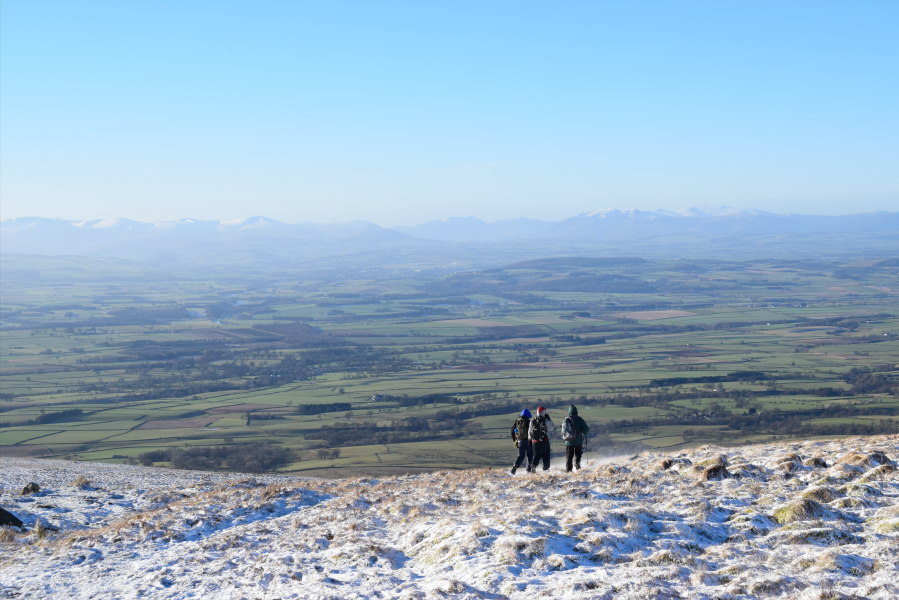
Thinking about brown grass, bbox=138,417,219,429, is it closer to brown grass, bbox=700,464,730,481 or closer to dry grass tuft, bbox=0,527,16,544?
dry grass tuft, bbox=0,527,16,544

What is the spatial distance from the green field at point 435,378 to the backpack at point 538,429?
13.0 meters

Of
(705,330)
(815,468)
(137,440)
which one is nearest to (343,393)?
(137,440)

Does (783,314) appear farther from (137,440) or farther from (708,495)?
(708,495)

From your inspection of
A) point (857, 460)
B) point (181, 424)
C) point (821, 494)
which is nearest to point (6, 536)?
point (821, 494)

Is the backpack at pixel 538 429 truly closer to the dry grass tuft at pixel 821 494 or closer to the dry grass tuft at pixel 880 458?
the dry grass tuft at pixel 821 494

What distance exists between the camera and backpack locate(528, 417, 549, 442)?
1798 cm

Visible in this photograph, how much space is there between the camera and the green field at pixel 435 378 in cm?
5084

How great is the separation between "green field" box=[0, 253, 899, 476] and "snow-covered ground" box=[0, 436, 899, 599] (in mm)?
16387

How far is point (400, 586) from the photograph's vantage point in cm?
946

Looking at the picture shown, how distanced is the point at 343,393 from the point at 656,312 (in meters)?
98.8

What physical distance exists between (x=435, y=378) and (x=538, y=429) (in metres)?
63.6

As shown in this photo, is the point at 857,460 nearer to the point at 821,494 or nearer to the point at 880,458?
the point at 880,458

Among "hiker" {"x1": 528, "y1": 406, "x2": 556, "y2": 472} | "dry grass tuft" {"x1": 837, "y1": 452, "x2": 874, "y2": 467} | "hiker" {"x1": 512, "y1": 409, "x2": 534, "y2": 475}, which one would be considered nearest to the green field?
"hiker" {"x1": 528, "y1": 406, "x2": 556, "y2": 472}

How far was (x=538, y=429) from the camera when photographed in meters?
18.0
